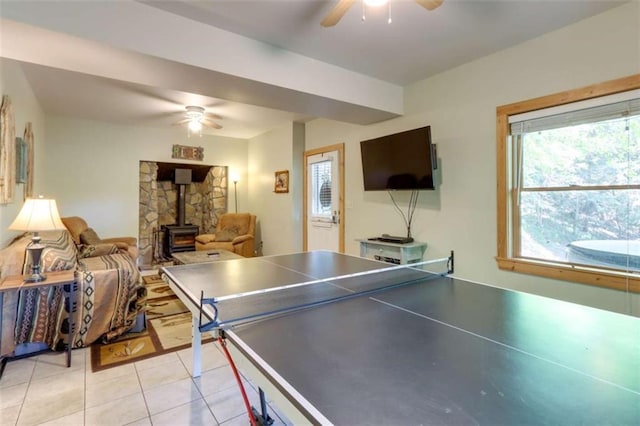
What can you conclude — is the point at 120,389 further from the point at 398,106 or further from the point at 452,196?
the point at 398,106

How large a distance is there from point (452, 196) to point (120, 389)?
128 inches

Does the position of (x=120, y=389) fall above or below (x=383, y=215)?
below

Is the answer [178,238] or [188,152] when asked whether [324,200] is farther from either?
[178,238]

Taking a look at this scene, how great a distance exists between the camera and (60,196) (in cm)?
514

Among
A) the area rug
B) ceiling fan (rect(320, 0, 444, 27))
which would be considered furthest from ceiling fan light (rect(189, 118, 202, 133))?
ceiling fan (rect(320, 0, 444, 27))

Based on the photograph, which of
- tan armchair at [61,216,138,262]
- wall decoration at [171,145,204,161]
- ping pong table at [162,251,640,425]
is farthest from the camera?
wall decoration at [171,145,204,161]

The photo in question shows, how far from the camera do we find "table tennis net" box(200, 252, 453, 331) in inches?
48.7

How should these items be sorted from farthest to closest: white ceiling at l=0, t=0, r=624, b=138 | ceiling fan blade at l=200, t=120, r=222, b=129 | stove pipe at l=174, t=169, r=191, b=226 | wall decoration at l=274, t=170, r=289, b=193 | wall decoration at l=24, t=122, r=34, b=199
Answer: stove pipe at l=174, t=169, r=191, b=226, wall decoration at l=274, t=170, r=289, b=193, ceiling fan blade at l=200, t=120, r=222, b=129, wall decoration at l=24, t=122, r=34, b=199, white ceiling at l=0, t=0, r=624, b=138

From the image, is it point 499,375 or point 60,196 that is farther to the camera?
point 60,196

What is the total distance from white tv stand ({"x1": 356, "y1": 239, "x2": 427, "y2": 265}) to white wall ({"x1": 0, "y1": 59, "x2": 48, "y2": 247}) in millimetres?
3540

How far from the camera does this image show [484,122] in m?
3.00

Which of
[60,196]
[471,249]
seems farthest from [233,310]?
[60,196]

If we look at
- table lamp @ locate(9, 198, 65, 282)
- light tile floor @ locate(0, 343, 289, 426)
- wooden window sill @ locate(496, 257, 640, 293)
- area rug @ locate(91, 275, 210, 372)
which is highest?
table lamp @ locate(9, 198, 65, 282)

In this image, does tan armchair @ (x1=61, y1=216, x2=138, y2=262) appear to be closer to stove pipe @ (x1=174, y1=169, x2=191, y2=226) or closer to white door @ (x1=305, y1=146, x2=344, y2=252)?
stove pipe @ (x1=174, y1=169, x2=191, y2=226)
